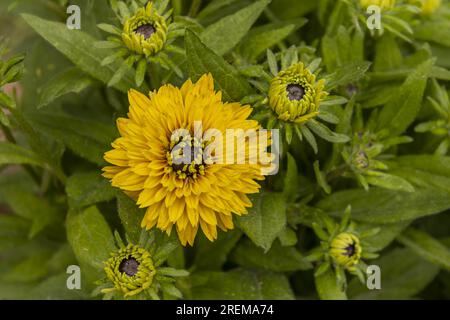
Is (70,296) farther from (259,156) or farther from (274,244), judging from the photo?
(259,156)

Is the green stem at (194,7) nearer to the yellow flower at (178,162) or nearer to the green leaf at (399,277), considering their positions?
the yellow flower at (178,162)

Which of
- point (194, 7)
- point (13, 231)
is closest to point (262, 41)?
point (194, 7)

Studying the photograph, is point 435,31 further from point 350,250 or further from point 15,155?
point 15,155

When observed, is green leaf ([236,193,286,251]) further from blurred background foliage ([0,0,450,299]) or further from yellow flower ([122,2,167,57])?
yellow flower ([122,2,167,57])

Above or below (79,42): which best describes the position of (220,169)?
below

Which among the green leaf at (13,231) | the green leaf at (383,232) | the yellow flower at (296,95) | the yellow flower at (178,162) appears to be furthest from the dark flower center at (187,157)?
the green leaf at (13,231)

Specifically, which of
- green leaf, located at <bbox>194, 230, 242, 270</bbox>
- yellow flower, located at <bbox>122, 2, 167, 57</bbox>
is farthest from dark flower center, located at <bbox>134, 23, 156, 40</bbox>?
green leaf, located at <bbox>194, 230, 242, 270</bbox>
